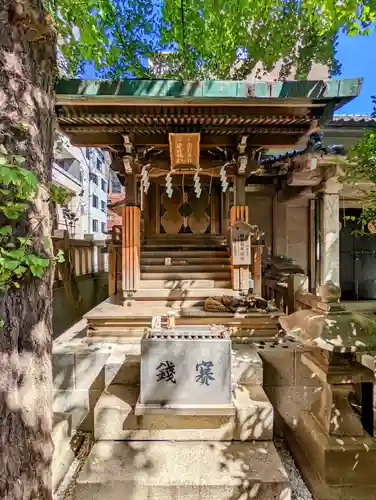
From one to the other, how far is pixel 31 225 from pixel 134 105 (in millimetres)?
3943

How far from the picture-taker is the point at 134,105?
16.6 ft

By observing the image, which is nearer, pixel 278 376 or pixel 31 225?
pixel 31 225

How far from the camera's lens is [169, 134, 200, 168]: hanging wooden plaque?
19.5 feet

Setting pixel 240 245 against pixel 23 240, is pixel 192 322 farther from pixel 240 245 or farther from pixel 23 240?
pixel 23 240

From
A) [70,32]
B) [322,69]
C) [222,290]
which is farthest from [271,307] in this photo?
[322,69]

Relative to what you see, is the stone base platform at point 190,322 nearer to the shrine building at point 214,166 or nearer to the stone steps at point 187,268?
the shrine building at point 214,166

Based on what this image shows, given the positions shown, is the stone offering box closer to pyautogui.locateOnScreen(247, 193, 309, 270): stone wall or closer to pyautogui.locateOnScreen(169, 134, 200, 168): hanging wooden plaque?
pyautogui.locateOnScreen(169, 134, 200, 168): hanging wooden plaque

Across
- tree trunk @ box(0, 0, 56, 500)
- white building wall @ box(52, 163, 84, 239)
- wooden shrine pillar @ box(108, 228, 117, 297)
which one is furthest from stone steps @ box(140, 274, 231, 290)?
white building wall @ box(52, 163, 84, 239)

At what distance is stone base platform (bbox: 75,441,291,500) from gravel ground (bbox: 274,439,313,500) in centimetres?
63

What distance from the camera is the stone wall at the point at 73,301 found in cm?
799

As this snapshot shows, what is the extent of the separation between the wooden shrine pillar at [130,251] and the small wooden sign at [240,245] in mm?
2291

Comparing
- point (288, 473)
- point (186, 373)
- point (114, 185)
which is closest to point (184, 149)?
point (186, 373)

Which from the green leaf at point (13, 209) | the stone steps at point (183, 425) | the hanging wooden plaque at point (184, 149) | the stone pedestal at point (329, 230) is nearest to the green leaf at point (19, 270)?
the green leaf at point (13, 209)

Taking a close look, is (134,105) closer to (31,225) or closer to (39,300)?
(31,225)
